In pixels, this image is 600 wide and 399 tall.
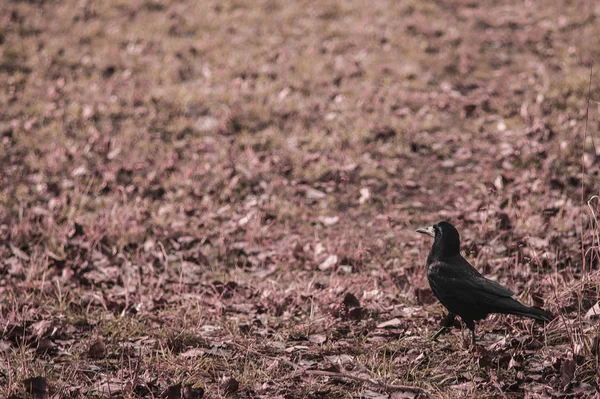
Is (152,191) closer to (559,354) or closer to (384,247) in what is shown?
(384,247)

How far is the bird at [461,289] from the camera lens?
11.0 feet

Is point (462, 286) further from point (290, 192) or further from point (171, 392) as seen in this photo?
point (290, 192)

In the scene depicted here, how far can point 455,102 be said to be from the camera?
26.8 ft

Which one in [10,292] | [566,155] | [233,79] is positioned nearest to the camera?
[10,292]

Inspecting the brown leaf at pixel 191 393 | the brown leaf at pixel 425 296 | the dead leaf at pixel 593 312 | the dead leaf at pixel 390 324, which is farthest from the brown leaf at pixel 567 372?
the brown leaf at pixel 191 393

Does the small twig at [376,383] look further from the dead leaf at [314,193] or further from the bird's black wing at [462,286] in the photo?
the dead leaf at [314,193]

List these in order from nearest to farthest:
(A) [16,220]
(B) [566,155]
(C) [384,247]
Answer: (C) [384,247] → (A) [16,220] → (B) [566,155]

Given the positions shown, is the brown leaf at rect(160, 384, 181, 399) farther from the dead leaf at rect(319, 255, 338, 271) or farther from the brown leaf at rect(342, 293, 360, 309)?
the dead leaf at rect(319, 255, 338, 271)

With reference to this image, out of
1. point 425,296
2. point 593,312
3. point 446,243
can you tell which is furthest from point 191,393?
point 593,312

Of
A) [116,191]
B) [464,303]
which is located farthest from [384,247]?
[116,191]

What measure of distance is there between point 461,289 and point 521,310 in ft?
1.24

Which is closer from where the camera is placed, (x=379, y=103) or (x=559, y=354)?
(x=559, y=354)

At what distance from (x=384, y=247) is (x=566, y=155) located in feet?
7.84

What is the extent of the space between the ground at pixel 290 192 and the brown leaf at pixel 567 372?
1 centimetres
